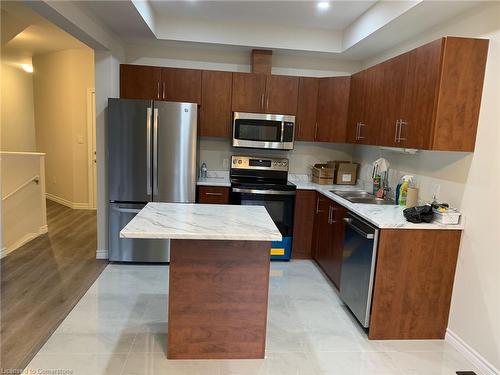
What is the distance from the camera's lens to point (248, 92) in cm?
415

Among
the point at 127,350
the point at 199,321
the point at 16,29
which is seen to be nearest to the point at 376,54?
the point at 199,321

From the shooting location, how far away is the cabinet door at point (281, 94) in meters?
4.16

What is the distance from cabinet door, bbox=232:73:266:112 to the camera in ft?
13.5

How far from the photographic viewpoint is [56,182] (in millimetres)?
6699

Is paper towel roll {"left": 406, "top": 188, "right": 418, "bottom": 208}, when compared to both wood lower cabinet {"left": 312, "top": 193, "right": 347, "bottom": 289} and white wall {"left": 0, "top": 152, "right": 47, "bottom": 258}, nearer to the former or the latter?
wood lower cabinet {"left": 312, "top": 193, "right": 347, "bottom": 289}

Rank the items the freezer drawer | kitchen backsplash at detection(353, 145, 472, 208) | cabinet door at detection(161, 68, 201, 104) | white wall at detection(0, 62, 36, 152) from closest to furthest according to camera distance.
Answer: kitchen backsplash at detection(353, 145, 472, 208), the freezer drawer, cabinet door at detection(161, 68, 201, 104), white wall at detection(0, 62, 36, 152)

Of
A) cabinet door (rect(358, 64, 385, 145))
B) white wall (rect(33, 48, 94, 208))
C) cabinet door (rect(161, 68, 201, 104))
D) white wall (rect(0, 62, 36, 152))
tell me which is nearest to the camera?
cabinet door (rect(358, 64, 385, 145))

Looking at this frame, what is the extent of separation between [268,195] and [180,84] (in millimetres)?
1623

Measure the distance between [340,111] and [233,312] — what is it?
2.74 metres

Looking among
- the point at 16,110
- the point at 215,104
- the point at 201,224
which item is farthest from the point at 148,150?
the point at 16,110

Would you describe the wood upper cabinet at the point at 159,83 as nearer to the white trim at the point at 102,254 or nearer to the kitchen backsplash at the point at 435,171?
the white trim at the point at 102,254

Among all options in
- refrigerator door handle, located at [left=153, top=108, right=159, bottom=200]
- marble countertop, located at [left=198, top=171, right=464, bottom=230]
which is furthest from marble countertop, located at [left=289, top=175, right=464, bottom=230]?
refrigerator door handle, located at [left=153, top=108, right=159, bottom=200]

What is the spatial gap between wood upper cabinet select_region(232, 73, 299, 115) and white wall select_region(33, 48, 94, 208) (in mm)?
3279

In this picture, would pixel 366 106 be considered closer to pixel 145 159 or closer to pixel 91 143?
pixel 145 159
